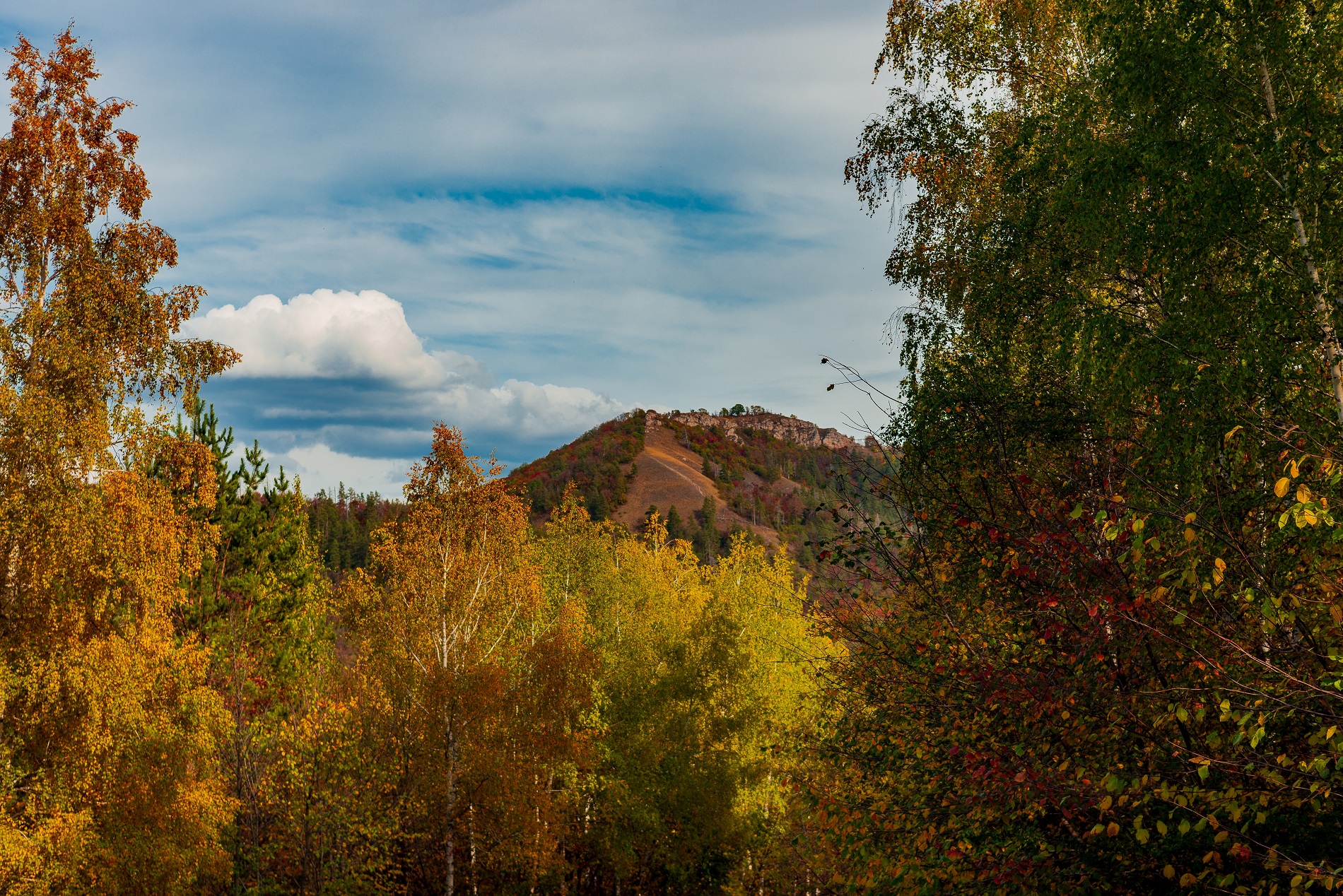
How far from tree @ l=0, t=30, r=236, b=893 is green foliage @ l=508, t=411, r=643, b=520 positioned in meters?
104

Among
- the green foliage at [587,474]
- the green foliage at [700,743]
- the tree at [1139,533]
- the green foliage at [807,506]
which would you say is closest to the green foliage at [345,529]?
the green foliage at [587,474]

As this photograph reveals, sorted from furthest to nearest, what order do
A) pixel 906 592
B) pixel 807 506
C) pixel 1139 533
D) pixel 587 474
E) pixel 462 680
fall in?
pixel 587 474
pixel 462 680
pixel 906 592
pixel 807 506
pixel 1139 533

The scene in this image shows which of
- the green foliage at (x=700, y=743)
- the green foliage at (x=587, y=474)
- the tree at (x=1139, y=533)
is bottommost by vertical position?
the green foliage at (x=700, y=743)

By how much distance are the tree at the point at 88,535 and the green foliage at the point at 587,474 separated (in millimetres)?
104188

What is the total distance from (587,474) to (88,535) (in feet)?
492

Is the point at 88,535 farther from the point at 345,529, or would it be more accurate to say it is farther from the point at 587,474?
the point at 587,474

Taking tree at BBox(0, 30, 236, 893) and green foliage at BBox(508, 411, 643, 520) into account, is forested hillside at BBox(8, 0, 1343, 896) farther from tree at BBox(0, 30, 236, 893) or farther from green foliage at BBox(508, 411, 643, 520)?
green foliage at BBox(508, 411, 643, 520)

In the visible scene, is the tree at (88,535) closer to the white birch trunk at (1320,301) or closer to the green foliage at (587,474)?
the white birch trunk at (1320,301)

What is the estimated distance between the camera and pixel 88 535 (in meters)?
13.6

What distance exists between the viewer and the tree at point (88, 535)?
43.7 feet

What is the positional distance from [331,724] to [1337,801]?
17317 millimetres

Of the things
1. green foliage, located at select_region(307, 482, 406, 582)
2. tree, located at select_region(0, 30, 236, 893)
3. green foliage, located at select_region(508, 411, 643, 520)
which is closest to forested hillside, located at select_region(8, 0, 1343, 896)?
tree, located at select_region(0, 30, 236, 893)

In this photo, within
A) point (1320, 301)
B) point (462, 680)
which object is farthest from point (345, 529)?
point (1320, 301)

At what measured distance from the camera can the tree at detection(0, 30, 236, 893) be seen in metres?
13.3
